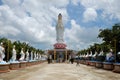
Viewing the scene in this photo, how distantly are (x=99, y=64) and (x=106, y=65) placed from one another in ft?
29.0

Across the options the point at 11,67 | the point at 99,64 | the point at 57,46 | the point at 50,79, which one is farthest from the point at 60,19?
the point at 50,79

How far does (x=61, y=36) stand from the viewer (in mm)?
188375

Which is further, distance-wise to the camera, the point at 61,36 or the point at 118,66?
the point at 61,36

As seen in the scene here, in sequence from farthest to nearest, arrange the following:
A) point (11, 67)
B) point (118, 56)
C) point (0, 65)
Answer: point (118, 56)
point (11, 67)
point (0, 65)

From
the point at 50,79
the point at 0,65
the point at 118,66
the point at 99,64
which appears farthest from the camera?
the point at 99,64

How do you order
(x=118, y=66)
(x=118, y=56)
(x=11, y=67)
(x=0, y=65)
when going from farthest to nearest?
(x=118, y=56)
(x=11, y=67)
(x=118, y=66)
(x=0, y=65)

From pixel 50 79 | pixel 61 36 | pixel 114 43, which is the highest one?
pixel 61 36

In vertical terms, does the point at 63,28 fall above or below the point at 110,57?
above

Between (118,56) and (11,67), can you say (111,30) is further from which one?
(11,67)

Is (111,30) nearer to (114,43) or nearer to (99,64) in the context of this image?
(114,43)

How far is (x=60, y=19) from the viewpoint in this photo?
188750 mm

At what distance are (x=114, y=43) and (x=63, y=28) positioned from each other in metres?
137

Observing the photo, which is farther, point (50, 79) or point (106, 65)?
point (106, 65)

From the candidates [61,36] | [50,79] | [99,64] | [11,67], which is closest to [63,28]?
[61,36]
